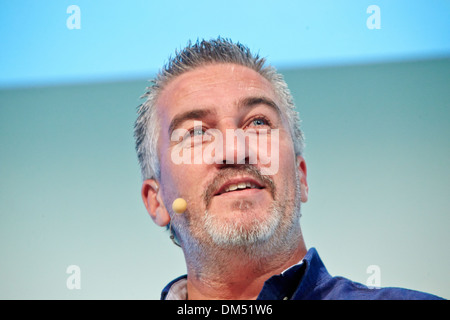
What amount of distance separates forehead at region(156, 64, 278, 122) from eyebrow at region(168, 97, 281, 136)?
15 mm

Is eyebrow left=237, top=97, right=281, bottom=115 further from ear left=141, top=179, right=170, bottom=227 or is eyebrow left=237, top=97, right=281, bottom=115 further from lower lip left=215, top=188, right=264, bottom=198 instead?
ear left=141, top=179, right=170, bottom=227

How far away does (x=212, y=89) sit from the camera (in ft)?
4.61

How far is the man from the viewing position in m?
1.24

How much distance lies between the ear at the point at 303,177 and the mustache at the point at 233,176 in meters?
0.24

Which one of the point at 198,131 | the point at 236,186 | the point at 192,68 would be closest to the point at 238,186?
the point at 236,186

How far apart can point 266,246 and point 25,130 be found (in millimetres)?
1119

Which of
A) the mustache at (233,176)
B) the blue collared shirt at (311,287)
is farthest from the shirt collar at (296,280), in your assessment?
the mustache at (233,176)

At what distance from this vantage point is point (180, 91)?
57.4 inches

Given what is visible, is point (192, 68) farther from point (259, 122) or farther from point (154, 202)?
point (154, 202)

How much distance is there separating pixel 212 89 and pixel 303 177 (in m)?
0.42

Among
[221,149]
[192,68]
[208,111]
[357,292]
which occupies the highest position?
[192,68]

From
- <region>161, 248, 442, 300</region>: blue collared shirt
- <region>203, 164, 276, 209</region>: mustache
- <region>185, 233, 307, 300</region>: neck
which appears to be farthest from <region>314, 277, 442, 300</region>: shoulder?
<region>203, 164, 276, 209</region>: mustache
